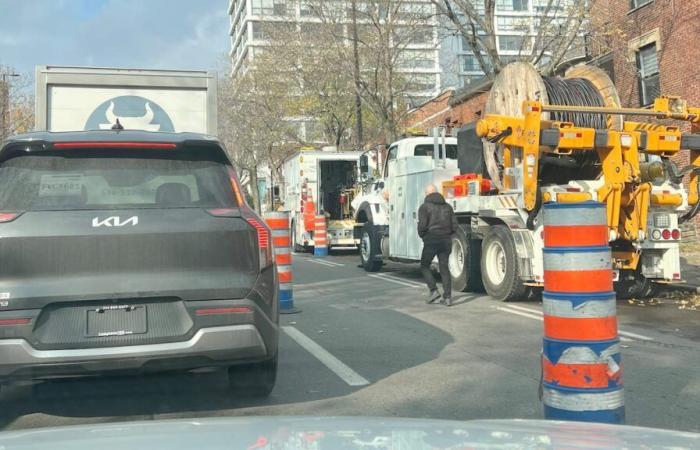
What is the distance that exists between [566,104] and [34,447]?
9.43 metres

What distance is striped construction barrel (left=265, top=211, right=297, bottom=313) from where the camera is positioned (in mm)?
9594

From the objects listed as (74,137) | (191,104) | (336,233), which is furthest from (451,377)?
(336,233)

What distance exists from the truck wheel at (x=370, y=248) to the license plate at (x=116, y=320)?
10987 mm

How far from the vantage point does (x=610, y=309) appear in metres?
3.78

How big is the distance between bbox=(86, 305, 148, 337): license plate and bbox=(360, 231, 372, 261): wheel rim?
11.2 metres

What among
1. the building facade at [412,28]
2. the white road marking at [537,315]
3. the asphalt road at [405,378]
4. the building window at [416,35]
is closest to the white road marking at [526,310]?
the white road marking at [537,315]

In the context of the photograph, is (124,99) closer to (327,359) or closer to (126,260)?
(327,359)

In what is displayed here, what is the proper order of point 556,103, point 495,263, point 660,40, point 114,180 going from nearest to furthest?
point 114,180 → point 556,103 → point 495,263 → point 660,40

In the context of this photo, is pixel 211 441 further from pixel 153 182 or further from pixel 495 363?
pixel 495 363

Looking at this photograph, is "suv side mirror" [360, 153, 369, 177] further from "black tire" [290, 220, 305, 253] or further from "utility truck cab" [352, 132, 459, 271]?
"black tire" [290, 220, 305, 253]

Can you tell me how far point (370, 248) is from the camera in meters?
15.2

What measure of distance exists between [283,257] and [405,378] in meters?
4.24

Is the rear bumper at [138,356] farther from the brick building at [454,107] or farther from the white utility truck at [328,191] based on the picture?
the brick building at [454,107]

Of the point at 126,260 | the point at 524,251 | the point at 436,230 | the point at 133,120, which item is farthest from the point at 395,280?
the point at 126,260
